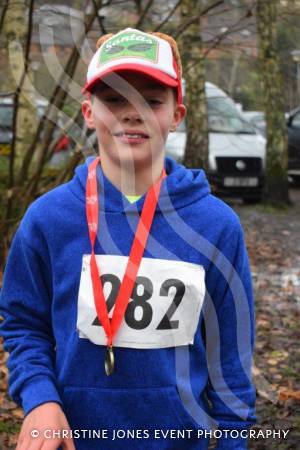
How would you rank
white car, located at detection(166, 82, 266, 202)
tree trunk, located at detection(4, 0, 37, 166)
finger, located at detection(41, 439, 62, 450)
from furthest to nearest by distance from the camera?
white car, located at detection(166, 82, 266, 202) → tree trunk, located at detection(4, 0, 37, 166) → finger, located at detection(41, 439, 62, 450)

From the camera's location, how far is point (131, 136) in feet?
6.79

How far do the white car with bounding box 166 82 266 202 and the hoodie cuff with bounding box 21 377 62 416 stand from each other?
433 inches

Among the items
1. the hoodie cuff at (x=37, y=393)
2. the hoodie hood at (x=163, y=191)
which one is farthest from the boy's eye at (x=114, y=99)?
the hoodie cuff at (x=37, y=393)

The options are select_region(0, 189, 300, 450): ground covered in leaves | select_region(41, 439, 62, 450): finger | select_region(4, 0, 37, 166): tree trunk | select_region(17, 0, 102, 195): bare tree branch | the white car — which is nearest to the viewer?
select_region(41, 439, 62, 450): finger

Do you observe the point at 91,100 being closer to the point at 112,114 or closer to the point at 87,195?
the point at 112,114

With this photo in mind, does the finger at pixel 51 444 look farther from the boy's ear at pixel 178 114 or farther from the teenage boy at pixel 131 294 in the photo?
the boy's ear at pixel 178 114

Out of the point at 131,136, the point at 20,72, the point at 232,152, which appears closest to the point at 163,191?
the point at 131,136

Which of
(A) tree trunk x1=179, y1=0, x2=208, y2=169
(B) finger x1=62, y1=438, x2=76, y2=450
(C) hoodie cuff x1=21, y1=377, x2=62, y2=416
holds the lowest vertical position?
(A) tree trunk x1=179, y1=0, x2=208, y2=169

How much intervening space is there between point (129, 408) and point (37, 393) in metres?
0.26

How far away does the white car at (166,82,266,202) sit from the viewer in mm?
13172

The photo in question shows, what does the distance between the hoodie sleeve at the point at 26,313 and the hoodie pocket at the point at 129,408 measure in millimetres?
104

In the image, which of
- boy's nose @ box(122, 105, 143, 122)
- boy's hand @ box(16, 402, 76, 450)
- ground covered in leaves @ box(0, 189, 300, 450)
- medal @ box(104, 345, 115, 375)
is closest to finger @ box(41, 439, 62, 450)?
boy's hand @ box(16, 402, 76, 450)

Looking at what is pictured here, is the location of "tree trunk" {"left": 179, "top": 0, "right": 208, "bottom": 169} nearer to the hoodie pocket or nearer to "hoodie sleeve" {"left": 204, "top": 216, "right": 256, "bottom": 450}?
"hoodie sleeve" {"left": 204, "top": 216, "right": 256, "bottom": 450}

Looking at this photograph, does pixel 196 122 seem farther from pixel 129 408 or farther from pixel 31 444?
pixel 31 444
